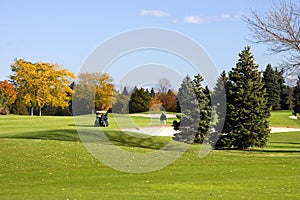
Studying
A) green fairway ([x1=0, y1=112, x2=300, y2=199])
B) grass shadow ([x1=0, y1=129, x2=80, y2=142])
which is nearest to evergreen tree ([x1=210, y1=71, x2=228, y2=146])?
green fairway ([x1=0, y1=112, x2=300, y2=199])

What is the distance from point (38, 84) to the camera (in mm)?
67375

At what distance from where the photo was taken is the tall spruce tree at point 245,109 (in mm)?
32344

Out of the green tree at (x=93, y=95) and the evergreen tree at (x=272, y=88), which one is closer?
the green tree at (x=93, y=95)

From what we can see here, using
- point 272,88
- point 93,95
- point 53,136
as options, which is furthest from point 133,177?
point 272,88

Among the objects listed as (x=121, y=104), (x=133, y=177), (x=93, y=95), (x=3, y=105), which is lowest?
(x=133, y=177)

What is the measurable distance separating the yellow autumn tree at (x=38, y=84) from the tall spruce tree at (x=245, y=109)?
38.7 meters

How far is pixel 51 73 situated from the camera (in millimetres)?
69312

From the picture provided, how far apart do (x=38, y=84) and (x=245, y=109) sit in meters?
41.1

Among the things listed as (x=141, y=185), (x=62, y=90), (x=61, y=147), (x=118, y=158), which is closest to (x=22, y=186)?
(x=141, y=185)

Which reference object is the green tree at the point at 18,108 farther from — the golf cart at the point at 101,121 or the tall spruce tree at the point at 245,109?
the tall spruce tree at the point at 245,109

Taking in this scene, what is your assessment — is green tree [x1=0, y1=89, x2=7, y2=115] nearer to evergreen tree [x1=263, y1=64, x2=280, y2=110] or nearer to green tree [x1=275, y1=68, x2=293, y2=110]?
evergreen tree [x1=263, y1=64, x2=280, y2=110]

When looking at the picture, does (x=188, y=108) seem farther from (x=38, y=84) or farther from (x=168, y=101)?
(x=38, y=84)

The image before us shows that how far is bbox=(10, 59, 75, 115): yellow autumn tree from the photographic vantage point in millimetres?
66625

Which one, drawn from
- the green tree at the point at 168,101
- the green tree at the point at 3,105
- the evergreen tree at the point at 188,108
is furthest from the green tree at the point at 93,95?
the green tree at the point at 3,105
